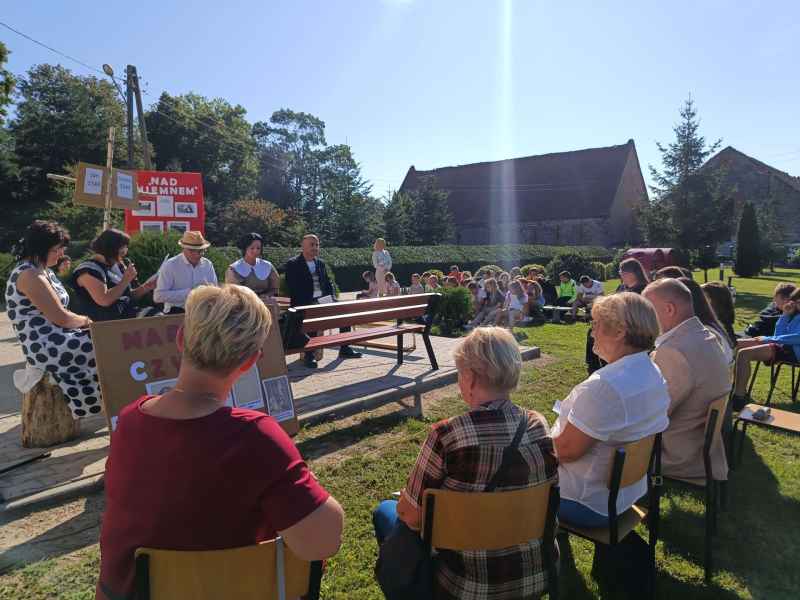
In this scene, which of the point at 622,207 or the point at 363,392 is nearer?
the point at 363,392

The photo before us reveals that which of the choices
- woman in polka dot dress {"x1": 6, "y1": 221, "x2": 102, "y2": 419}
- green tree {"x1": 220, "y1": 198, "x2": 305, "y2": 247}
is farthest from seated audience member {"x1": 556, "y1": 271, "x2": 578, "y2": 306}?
green tree {"x1": 220, "y1": 198, "x2": 305, "y2": 247}

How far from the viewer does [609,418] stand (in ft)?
7.81

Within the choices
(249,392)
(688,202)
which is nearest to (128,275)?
(249,392)

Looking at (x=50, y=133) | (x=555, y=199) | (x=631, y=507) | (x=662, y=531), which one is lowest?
(x=662, y=531)

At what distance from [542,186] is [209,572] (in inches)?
2128

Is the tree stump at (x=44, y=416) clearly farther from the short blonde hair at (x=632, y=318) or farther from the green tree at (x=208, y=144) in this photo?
the green tree at (x=208, y=144)

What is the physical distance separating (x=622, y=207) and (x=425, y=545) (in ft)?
172

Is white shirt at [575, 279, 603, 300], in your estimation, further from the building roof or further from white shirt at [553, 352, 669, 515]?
the building roof

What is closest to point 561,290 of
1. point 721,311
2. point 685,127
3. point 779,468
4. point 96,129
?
point 721,311

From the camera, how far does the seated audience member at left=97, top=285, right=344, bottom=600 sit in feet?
4.60

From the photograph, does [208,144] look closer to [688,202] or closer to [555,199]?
[555,199]

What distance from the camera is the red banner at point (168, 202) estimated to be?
Result: 15.5 m

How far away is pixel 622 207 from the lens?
161ft

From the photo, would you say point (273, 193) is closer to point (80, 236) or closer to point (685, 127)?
point (80, 236)
